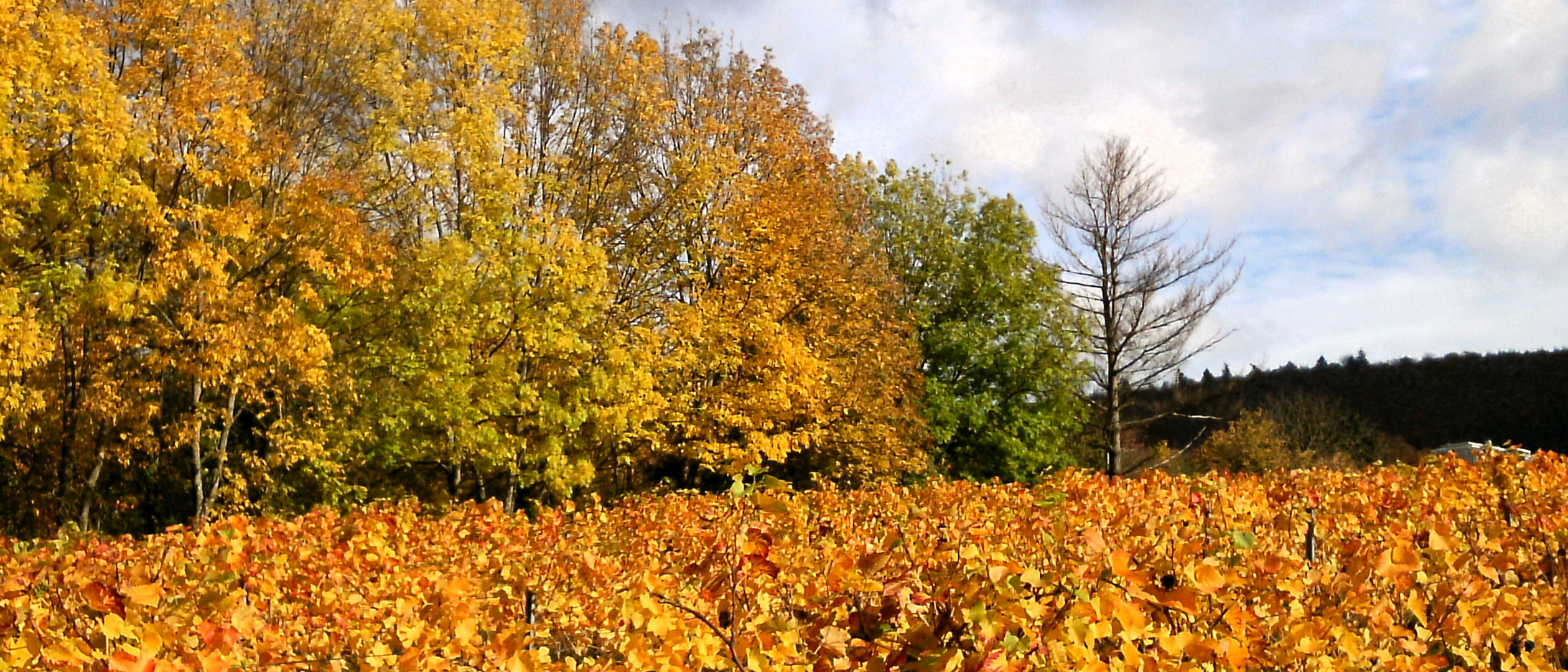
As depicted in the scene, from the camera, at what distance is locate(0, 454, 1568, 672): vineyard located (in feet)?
7.84

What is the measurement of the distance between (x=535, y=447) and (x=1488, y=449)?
9.47 metres

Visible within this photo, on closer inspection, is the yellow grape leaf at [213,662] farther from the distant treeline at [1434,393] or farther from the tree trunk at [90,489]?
the distant treeline at [1434,393]

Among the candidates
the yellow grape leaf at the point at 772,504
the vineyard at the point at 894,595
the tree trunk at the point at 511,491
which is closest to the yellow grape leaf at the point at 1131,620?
the vineyard at the point at 894,595

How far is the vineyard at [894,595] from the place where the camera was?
2.39 meters

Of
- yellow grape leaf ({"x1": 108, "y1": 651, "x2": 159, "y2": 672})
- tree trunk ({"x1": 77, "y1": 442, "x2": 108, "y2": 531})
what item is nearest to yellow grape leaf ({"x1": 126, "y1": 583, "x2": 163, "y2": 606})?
yellow grape leaf ({"x1": 108, "y1": 651, "x2": 159, "y2": 672})

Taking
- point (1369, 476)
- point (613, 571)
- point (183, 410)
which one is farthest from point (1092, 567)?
point (183, 410)

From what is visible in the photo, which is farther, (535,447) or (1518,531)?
(535,447)

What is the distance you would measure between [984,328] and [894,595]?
2102 cm

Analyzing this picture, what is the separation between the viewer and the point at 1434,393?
188 feet

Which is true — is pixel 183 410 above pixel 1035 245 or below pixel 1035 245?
below

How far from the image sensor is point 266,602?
4.70 meters

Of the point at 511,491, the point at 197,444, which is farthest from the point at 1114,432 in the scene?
the point at 197,444

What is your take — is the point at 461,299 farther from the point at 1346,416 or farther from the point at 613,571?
the point at 1346,416

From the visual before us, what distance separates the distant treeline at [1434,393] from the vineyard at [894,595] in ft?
148
